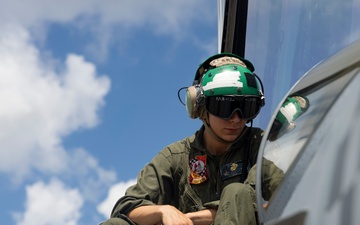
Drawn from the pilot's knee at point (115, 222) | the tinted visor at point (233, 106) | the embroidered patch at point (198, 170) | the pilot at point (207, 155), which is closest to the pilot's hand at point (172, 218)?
the pilot at point (207, 155)

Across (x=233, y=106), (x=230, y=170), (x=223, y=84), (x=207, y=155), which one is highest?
(x=223, y=84)

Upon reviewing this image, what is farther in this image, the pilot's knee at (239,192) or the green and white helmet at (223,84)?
the green and white helmet at (223,84)

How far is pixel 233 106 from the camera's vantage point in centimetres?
341

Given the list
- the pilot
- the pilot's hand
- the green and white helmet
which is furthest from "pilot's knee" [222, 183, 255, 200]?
the green and white helmet

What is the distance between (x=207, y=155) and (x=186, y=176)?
0.50 ft

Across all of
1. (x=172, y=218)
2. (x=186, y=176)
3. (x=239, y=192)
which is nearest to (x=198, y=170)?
(x=186, y=176)

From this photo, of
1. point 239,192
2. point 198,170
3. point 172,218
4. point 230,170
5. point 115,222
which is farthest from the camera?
point 198,170

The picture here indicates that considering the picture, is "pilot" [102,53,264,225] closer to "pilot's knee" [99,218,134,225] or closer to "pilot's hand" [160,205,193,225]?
"pilot's knee" [99,218,134,225]

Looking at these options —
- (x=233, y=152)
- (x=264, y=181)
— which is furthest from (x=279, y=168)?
(x=233, y=152)

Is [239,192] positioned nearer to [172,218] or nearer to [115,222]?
[172,218]

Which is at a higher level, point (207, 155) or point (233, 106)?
point (233, 106)

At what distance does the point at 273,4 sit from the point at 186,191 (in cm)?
263

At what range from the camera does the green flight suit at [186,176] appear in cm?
336

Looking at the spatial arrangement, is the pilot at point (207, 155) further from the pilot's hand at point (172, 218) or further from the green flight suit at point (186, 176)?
the pilot's hand at point (172, 218)
